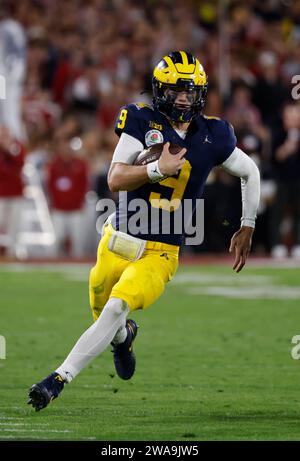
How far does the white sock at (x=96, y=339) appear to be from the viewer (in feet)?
20.2

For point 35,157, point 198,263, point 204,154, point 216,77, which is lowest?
point 198,263

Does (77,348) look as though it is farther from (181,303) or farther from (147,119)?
(181,303)

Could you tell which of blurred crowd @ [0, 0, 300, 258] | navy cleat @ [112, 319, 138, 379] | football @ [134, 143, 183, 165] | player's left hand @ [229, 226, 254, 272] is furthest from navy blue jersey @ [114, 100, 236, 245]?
blurred crowd @ [0, 0, 300, 258]

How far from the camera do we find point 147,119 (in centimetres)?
653

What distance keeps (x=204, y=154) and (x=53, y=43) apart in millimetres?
11685

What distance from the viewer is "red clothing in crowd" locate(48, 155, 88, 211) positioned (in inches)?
645

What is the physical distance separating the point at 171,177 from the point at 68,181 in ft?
32.7

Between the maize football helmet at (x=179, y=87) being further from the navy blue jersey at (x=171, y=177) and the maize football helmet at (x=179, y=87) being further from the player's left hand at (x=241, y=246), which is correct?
the player's left hand at (x=241, y=246)

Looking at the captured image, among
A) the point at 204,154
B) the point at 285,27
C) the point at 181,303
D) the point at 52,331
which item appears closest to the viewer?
the point at 204,154

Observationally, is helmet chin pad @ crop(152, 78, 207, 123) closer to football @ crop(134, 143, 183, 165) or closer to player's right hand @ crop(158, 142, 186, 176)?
football @ crop(134, 143, 183, 165)

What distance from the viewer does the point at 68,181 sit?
1642 centimetres

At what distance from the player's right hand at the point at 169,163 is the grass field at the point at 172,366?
4.03 ft

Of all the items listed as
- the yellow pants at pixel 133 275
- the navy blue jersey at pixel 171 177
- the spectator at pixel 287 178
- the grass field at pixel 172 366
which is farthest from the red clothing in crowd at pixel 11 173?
the navy blue jersey at pixel 171 177
